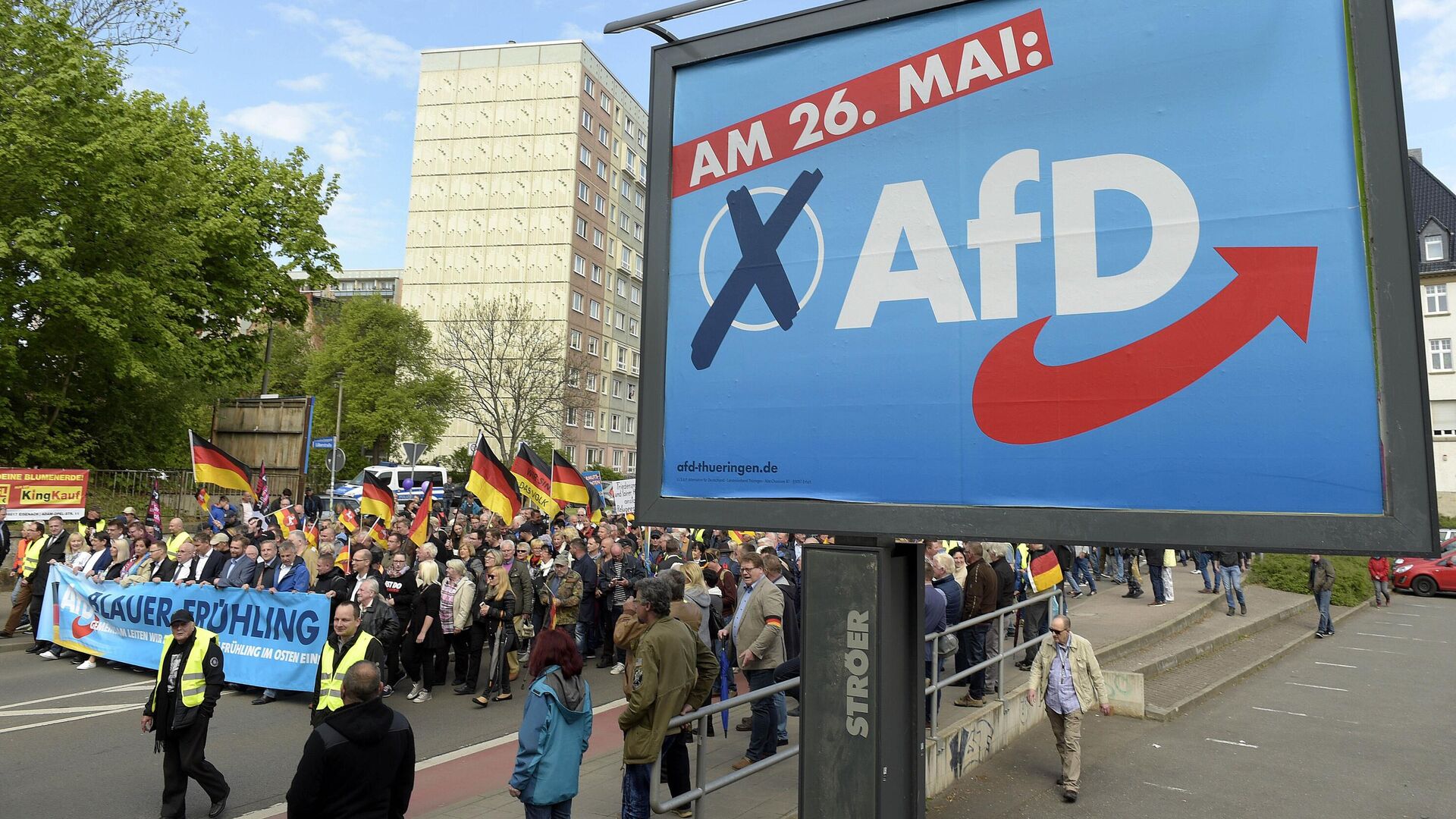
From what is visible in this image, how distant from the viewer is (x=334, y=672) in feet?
22.8

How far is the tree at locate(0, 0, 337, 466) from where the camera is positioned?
2138cm

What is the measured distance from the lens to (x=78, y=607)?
44.5ft

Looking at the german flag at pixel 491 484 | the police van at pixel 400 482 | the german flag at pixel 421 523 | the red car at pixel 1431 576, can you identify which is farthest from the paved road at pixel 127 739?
the red car at pixel 1431 576

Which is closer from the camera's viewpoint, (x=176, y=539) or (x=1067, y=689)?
(x=1067, y=689)

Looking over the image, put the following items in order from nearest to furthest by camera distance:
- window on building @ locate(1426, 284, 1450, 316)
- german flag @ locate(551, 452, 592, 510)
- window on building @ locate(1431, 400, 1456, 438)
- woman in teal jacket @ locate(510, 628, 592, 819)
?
1. woman in teal jacket @ locate(510, 628, 592, 819)
2. german flag @ locate(551, 452, 592, 510)
3. window on building @ locate(1431, 400, 1456, 438)
4. window on building @ locate(1426, 284, 1450, 316)

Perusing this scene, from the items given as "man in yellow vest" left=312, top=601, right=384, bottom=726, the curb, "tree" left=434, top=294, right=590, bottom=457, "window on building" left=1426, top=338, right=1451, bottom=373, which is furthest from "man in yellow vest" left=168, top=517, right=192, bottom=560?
"window on building" left=1426, top=338, right=1451, bottom=373

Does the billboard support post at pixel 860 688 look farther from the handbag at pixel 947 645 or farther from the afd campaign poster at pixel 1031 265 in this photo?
the handbag at pixel 947 645

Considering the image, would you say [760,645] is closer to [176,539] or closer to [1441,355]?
[176,539]

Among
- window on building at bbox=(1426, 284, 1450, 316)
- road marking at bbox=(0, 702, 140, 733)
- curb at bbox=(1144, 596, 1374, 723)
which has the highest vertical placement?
window on building at bbox=(1426, 284, 1450, 316)

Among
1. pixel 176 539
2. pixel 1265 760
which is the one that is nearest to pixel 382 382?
pixel 176 539

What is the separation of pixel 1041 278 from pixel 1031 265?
2.8 inches

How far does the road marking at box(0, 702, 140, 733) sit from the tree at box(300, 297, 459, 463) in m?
47.0

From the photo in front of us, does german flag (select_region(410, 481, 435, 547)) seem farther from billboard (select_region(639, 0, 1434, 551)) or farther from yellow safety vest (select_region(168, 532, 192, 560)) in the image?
billboard (select_region(639, 0, 1434, 551))

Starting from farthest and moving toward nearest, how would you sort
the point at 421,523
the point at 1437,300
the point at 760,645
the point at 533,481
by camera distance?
the point at 1437,300 → the point at 533,481 → the point at 421,523 → the point at 760,645
